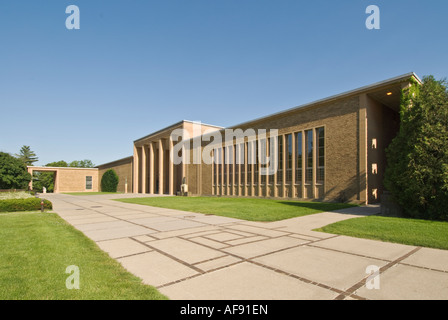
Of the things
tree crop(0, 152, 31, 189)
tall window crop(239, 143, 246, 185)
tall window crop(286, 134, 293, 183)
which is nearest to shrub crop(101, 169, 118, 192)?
tree crop(0, 152, 31, 189)

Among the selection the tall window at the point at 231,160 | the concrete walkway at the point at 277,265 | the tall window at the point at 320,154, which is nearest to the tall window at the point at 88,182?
the tall window at the point at 231,160

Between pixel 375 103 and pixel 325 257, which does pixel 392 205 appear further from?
pixel 375 103

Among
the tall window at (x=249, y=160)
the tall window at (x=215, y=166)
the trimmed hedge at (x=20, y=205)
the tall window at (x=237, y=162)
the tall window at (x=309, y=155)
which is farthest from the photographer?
the tall window at (x=215, y=166)

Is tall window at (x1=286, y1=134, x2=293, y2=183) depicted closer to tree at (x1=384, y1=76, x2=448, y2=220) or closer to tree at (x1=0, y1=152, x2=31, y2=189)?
tree at (x1=384, y1=76, x2=448, y2=220)

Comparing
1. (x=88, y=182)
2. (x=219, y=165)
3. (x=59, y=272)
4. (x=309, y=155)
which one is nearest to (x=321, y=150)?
(x=309, y=155)

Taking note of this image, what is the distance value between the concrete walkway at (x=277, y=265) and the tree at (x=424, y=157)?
249 inches

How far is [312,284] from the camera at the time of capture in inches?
157

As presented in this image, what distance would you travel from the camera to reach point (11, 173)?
1882 inches

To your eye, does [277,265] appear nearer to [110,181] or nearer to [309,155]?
[309,155]

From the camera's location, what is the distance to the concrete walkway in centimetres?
373

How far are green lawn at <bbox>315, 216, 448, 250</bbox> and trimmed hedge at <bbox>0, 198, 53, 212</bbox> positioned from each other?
17293 millimetres

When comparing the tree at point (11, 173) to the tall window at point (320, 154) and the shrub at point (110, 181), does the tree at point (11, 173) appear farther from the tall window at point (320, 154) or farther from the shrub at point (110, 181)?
the tall window at point (320, 154)

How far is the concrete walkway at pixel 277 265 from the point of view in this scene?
373 centimetres
